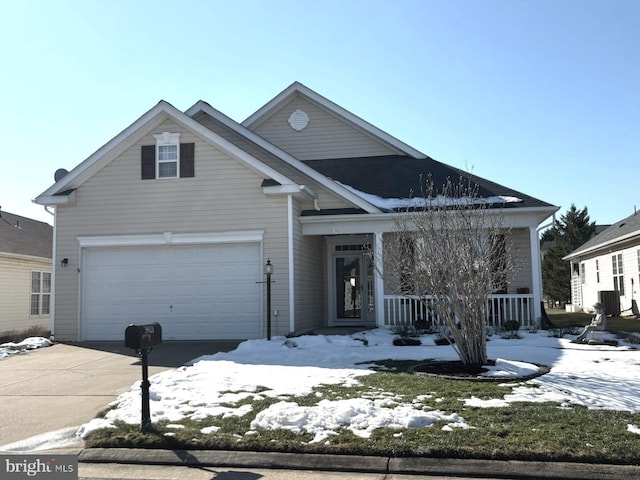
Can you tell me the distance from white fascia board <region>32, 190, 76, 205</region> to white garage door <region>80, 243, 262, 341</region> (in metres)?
1.33

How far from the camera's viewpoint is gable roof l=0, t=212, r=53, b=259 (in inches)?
805

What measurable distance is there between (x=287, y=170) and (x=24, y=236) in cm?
1321

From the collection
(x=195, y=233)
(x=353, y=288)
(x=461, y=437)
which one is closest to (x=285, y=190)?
(x=195, y=233)

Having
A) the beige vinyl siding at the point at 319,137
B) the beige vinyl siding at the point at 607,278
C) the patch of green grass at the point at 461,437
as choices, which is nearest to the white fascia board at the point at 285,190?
the beige vinyl siding at the point at 319,137

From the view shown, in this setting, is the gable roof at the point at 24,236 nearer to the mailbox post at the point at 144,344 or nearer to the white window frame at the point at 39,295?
the white window frame at the point at 39,295

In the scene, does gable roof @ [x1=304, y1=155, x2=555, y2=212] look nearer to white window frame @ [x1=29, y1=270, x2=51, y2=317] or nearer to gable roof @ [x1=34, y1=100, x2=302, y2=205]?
gable roof @ [x1=34, y1=100, x2=302, y2=205]

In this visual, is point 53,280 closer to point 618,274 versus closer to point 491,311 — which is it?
point 491,311

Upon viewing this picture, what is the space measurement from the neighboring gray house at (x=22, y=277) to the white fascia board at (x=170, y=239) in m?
6.81

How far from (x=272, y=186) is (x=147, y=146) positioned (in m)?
3.61

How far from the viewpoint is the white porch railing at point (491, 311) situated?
14.6m

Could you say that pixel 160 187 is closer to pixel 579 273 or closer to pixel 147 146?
pixel 147 146

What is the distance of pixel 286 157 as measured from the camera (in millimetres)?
15984

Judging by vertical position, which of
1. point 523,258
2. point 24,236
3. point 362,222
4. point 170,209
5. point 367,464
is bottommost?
point 367,464

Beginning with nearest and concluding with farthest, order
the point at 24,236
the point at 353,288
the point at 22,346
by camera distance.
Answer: the point at 22,346 < the point at 353,288 < the point at 24,236
